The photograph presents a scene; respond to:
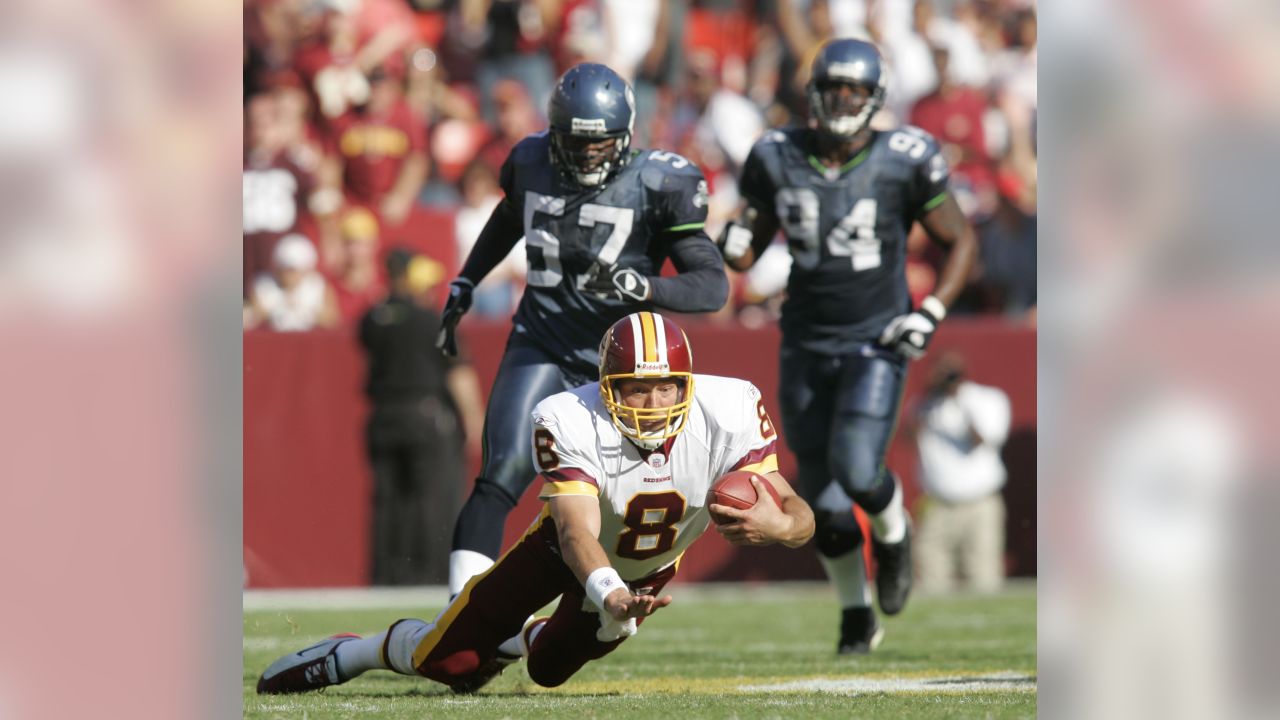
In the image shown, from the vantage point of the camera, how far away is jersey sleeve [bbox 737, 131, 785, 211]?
7.03 metres

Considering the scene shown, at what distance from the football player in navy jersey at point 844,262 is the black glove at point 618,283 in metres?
1.21

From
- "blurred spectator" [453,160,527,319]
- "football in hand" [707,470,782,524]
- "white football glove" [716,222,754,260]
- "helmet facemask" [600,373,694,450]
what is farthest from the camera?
"blurred spectator" [453,160,527,319]

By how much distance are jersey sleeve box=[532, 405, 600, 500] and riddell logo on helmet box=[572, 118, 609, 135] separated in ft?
4.29

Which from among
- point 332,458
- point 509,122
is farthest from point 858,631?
point 509,122

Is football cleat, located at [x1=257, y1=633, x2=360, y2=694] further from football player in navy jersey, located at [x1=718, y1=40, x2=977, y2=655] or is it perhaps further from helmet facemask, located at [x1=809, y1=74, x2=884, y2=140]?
helmet facemask, located at [x1=809, y1=74, x2=884, y2=140]

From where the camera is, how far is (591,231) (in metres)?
5.83

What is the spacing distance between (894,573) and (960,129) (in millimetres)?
5149

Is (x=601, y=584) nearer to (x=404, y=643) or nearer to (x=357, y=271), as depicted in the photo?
(x=404, y=643)

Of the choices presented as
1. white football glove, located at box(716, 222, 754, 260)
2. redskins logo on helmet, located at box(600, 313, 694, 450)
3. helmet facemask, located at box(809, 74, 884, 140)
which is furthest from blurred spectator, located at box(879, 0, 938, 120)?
redskins logo on helmet, located at box(600, 313, 694, 450)
